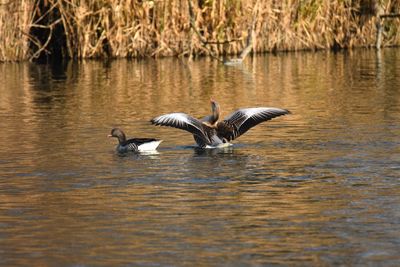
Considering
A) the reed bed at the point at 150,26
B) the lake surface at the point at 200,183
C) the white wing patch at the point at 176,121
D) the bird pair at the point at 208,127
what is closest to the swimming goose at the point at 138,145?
the bird pair at the point at 208,127

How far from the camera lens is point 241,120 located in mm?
13641

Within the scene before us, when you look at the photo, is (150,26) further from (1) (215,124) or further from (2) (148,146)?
(2) (148,146)

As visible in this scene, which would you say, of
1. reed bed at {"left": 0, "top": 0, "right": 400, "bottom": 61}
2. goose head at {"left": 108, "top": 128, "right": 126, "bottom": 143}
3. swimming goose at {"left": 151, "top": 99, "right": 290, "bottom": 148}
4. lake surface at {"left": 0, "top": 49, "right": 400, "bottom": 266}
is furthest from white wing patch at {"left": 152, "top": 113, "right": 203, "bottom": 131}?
reed bed at {"left": 0, "top": 0, "right": 400, "bottom": 61}

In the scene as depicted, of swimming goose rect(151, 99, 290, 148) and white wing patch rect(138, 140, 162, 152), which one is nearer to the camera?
white wing patch rect(138, 140, 162, 152)

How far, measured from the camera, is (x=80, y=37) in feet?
93.7

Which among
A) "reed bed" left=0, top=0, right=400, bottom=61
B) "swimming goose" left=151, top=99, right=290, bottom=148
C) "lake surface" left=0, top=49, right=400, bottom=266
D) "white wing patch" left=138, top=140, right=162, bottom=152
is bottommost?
"lake surface" left=0, top=49, right=400, bottom=266

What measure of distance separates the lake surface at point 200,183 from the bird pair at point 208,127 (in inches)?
6.3

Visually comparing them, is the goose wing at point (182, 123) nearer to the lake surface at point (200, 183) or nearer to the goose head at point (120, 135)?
the lake surface at point (200, 183)

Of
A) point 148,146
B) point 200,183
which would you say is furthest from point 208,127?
point 200,183

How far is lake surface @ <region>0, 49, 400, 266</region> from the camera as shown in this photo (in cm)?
838

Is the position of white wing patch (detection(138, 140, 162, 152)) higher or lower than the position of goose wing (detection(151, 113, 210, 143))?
lower

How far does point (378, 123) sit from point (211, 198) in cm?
553

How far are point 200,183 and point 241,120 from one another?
8.70 ft

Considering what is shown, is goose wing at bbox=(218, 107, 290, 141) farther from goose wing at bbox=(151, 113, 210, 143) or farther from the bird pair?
goose wing at bbox=(151, 113, 210, 143)
